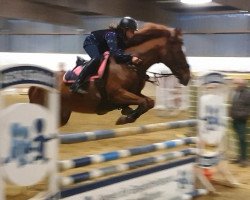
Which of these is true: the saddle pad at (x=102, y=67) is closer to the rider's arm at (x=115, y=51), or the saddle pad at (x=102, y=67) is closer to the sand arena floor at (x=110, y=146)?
the rider's arm at (x=115, y=51)

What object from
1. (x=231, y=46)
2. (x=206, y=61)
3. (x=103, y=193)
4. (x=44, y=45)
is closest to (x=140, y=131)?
(x=103, y=193)

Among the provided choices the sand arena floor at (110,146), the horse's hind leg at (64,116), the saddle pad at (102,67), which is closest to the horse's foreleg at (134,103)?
the saddle pad at (102,67)

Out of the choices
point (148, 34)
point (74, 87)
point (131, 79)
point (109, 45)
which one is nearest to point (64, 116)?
point (74, 87)

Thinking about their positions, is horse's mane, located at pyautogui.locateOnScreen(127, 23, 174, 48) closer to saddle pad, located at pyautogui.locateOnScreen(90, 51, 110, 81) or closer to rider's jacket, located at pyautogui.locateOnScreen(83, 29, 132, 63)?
rider's jacket, located at pyautogui.locateOnScreen(83, 29, 132, 63)

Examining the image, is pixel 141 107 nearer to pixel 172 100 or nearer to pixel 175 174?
pixel 175 174

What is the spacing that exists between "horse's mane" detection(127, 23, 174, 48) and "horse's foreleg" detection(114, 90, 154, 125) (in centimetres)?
66

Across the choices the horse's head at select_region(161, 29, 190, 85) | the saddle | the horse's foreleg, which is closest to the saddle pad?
the saddle

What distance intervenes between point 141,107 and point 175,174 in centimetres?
83

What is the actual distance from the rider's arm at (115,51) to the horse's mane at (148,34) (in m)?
0.29

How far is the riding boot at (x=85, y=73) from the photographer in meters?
5.00

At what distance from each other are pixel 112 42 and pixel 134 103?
0.67 meters

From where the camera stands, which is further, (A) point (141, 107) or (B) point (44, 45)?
(B) point (44, 45)

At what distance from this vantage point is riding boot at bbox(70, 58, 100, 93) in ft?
16.4

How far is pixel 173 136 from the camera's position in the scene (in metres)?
8.47
